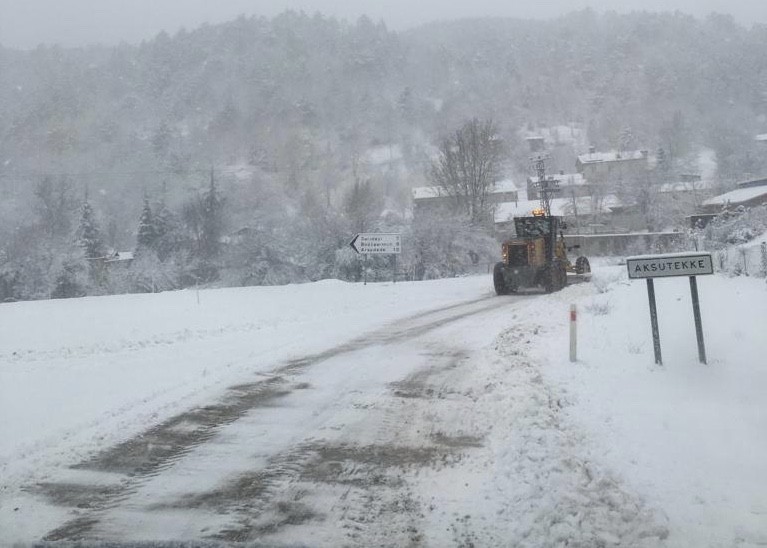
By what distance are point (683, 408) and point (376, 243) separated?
19004mm

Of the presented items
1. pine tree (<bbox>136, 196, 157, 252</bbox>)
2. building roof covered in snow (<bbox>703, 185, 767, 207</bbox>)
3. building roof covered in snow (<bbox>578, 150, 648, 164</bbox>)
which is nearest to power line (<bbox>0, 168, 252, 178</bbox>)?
pine tree (<bbox>136, 196, 157, 252</bbox>)

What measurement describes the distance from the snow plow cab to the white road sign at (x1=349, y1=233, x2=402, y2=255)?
5.01m

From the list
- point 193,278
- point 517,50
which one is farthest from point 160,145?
point 517,50

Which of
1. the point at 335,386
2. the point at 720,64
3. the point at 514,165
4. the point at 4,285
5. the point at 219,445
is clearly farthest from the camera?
the point at 514,165

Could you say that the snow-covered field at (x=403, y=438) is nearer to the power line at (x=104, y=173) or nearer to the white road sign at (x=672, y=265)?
the white road sign at (x=672, y=265)

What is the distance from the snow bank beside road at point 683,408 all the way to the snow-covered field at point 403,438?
0.02 m

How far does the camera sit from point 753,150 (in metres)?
66.8

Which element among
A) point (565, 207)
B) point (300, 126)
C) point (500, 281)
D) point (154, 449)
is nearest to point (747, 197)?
point (565, 207)

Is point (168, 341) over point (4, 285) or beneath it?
beneath

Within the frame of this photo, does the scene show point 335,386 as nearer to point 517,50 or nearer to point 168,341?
point 168,341

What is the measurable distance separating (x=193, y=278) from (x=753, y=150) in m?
64.0

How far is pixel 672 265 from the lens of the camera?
7434 mm

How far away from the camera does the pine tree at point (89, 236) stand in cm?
5222

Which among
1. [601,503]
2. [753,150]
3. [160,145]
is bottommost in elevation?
[601,503]
